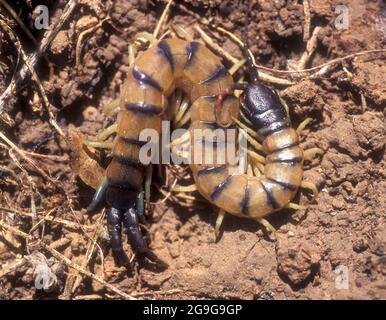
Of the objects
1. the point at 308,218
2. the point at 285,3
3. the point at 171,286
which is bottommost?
the point at 171,286

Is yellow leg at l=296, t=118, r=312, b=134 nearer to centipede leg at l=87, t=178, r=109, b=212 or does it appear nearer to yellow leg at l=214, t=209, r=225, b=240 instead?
yellow leg at l=214, t=209, r=225, b=240

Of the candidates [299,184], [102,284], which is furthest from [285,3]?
[102,284]

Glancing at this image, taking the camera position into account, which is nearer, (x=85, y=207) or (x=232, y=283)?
(x=232, y=283)

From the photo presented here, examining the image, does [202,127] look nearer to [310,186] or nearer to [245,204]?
[245,204]

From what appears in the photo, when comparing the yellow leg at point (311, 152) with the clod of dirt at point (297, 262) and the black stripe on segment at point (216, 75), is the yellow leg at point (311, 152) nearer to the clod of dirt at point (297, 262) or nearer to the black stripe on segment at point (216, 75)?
the clod of dirt at point (297, 262)

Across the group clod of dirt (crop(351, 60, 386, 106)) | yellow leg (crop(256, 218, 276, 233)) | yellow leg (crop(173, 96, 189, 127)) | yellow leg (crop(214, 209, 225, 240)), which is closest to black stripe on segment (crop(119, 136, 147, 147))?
yellow leg (crop(173, 96, 189, 127))

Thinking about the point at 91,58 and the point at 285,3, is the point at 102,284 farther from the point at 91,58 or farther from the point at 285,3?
the point at 285,3

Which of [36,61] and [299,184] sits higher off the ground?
[36,61]

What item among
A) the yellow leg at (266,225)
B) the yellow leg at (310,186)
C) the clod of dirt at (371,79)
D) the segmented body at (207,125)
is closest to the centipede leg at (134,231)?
the segmented body at (207,125)
